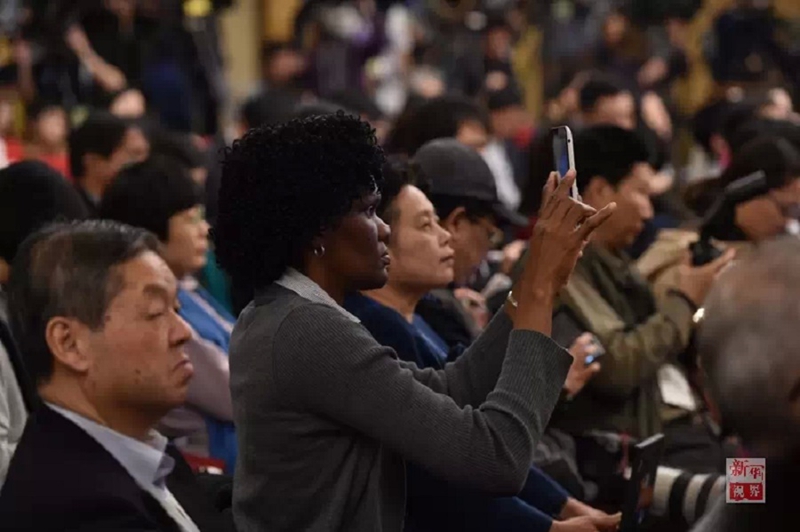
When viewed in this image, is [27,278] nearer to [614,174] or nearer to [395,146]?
[614,174]

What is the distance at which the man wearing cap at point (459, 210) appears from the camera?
3439mm

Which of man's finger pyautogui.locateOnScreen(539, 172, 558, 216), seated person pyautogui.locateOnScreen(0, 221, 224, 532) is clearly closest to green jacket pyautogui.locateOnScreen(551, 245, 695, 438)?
man's finger pyautogui.locateOnScreen(539, 172, 558, 216)

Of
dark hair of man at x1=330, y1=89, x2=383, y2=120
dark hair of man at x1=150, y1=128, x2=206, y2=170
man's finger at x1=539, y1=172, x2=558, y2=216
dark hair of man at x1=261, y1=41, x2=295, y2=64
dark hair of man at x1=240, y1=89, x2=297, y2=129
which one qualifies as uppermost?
man's finger at x1=539, y1=172, x2=558, y2=216

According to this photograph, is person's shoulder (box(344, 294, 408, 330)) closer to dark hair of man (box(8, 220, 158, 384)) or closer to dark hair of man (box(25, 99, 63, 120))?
dark hair of man (box(8, 220, 158, 384))

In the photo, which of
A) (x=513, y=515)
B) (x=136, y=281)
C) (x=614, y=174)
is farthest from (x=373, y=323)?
(x=614, y=174)

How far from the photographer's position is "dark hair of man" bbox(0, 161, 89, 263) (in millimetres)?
3494

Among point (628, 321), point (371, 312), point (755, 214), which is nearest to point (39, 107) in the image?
point (755, 214)

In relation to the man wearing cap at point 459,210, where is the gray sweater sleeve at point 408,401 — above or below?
above

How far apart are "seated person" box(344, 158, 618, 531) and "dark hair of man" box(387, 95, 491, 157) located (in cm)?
134

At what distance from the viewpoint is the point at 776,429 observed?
161cm

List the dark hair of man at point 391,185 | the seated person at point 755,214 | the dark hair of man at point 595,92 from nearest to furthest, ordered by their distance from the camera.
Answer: the dark hair of man at point 391,185 → the seated person at point 755,214 → the dark hair of man at point 595,92

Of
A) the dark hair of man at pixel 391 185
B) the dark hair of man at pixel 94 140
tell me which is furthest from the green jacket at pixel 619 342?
the dark hair of man at pixel 94 140

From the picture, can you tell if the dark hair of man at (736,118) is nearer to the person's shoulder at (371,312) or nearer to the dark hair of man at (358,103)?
the dark hair of man at (358,103)

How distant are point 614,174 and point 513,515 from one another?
1.36m
